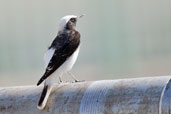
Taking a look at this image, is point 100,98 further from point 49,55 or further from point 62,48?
point 62,48

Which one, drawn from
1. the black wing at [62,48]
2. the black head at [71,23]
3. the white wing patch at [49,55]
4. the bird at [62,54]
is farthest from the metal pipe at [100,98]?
the black head at [71,23]

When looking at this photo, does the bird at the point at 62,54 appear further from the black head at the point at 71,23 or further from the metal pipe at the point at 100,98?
the metal pipe at the point at 100,98

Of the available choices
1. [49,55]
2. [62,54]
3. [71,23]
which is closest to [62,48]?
[62,54]

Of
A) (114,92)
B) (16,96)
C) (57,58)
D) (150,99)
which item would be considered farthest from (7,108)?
(57,58)

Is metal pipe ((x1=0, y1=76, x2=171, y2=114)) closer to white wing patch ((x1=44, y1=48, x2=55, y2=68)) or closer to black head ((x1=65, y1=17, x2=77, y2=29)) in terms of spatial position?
white wing patch ((x1=44, y1=48, x2=55, y2=68))

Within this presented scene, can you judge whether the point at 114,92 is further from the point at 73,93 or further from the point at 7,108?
the point at 7,108

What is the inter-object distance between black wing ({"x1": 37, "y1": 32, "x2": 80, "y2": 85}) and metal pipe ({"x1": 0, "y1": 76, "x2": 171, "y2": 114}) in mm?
1326

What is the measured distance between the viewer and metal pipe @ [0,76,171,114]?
2684 mm

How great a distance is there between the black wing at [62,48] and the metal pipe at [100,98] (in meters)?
1.33

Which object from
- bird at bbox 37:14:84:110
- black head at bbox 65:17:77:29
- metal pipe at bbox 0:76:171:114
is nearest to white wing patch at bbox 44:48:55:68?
bird at bbox 37:14:84:110

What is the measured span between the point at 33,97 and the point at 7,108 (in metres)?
0.17

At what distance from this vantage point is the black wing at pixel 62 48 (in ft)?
16.6

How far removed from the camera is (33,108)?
319cm

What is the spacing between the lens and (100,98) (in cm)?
290
